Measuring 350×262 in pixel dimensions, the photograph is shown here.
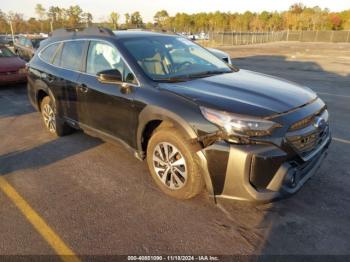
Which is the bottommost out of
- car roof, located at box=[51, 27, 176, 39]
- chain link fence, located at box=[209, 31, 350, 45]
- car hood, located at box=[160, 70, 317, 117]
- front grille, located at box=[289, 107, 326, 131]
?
chain link fence, located at box=[209, 31, 350, 45]

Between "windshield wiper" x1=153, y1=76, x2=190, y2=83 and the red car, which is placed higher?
"windshield wiper" x1=153, y1=76, x2=190, y2=83

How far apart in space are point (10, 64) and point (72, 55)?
659 cm

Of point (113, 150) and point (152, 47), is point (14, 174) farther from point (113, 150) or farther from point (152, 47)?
point (152, 47)

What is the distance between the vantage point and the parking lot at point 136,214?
2.84m

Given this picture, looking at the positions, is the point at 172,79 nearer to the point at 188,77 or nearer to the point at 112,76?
the point at 188,77

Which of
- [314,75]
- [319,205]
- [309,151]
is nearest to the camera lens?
[309,151]

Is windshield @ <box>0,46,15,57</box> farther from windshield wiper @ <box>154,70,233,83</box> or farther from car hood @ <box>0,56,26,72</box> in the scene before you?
windshield wiper @ <box>154,70,233,83</box>

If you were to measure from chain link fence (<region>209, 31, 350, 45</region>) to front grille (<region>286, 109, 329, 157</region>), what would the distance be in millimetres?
43584

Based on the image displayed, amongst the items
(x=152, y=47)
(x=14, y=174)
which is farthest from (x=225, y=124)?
(x=14, y=174)

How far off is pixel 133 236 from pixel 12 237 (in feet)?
3.66

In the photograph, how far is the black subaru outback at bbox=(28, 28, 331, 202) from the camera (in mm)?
2895

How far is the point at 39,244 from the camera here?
287 cm

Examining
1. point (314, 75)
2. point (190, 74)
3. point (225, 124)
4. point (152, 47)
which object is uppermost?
point (152, 47)

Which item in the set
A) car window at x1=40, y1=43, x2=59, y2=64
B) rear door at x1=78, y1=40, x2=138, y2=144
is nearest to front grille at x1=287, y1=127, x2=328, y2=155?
rear door at x1=78, y1=40, x2=138, y2=144
